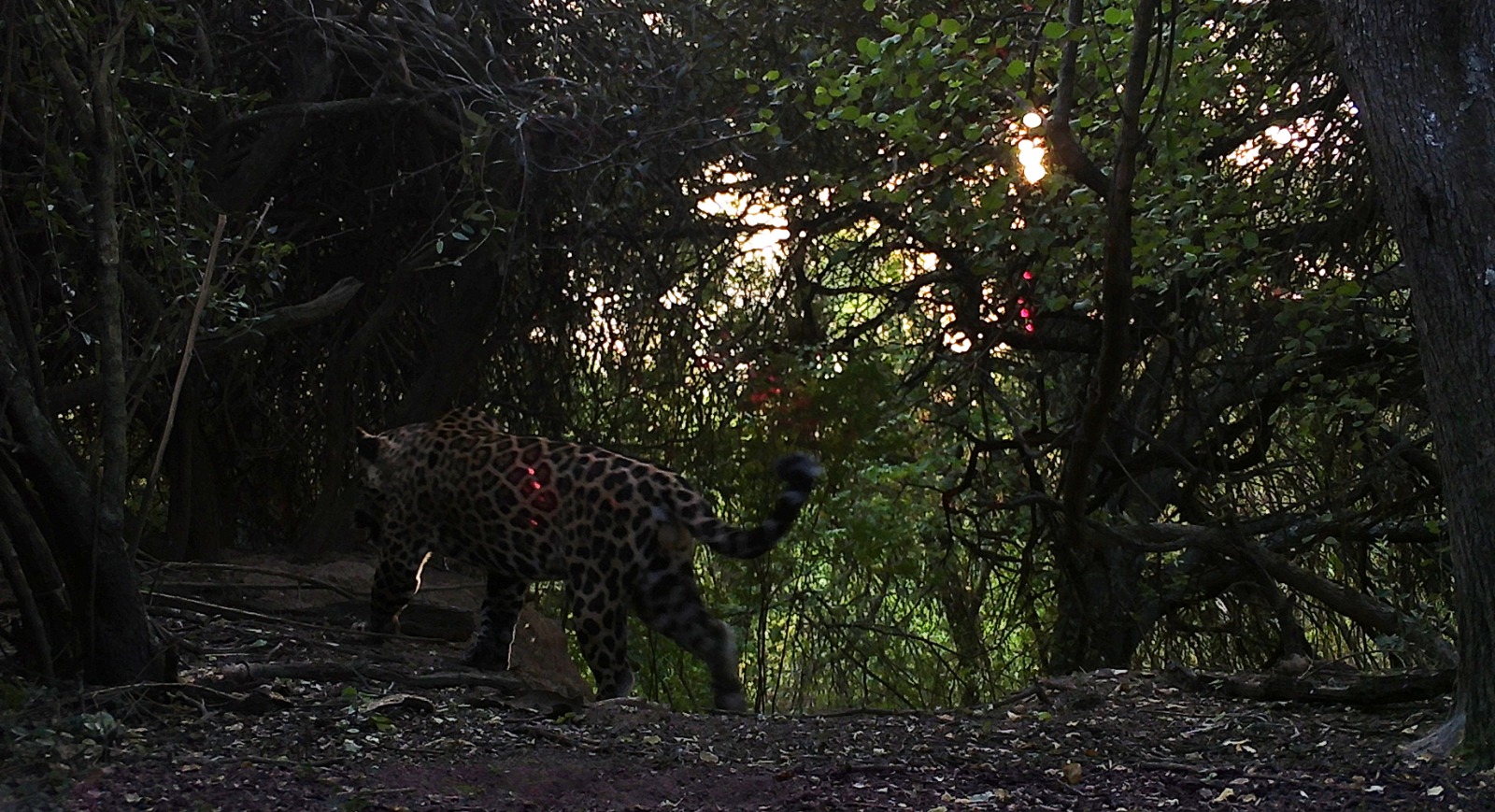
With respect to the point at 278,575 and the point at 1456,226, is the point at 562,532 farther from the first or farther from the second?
the point at 1456,226

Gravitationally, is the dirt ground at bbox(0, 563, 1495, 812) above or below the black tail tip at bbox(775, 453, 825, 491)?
below

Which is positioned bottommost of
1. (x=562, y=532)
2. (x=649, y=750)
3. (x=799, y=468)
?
(x=649, y=750)

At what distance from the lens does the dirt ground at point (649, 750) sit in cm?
355

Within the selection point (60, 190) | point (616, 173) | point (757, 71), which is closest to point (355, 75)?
point (616, 173)

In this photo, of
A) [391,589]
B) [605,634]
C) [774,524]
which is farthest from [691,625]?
[391,589]

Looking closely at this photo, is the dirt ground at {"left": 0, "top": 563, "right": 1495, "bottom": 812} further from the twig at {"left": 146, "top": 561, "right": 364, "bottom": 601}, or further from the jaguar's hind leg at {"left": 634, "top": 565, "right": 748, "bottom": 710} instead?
the twig at {"left": 146, "top": 561, "right": 364, "bottom": 601}

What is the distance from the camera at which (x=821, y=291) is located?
805 centimetres

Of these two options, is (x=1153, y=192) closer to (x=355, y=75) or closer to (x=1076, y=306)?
(x=1076, y=306)

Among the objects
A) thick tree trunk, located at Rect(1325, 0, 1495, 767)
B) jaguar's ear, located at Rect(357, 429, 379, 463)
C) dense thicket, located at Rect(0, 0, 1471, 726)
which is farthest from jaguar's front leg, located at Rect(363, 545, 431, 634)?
thick tree trunk, located at Rect(1325, 0, 1495, 767)

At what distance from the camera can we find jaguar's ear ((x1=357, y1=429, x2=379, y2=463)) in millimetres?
6812

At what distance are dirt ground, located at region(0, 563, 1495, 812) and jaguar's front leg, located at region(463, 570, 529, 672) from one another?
108 cm

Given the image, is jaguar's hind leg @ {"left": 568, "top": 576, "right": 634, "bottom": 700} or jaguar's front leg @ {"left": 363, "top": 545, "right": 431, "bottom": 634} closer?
jaguar's hind leg @ {"left": 568, "top": 576, "right": 634, "bottom": 700}

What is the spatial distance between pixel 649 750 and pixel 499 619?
227 centimetres

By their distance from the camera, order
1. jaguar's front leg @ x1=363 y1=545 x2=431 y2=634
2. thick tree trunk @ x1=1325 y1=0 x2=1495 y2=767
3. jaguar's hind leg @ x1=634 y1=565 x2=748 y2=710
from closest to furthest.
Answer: thick tree trunk @ x1=1325 y1=0 x2=1495 y2=767 < jaguar's hind leg @ x1=634 y1=565 x2=748 y2=710 < jaguar's front leg @ x1=363 y1=545 x2=431 y2=634
